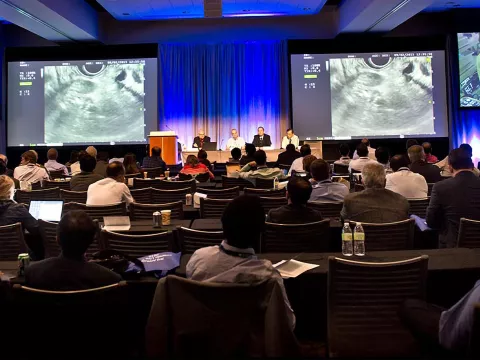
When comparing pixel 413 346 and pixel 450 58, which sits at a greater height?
pixel 450 58

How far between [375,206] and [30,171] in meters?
5.72

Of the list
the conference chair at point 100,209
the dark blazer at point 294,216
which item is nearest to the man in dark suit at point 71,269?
the dark blazer at point 294,216

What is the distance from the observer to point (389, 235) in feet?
11.4

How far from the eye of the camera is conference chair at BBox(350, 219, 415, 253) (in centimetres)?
344

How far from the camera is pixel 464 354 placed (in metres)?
1.81

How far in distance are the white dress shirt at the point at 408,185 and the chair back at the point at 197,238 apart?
257cm

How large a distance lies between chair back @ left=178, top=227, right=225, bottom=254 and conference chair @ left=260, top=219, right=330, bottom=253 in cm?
34

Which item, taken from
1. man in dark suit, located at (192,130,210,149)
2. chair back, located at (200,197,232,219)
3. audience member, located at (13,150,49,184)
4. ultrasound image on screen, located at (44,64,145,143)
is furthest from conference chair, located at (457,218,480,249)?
ultrasound image on screen, located at (44,64,145,143)

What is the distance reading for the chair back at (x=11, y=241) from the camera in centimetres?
364

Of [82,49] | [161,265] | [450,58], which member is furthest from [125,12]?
[161,265]

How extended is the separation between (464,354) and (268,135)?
36.8ft

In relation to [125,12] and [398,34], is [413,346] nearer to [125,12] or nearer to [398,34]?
[125,12]

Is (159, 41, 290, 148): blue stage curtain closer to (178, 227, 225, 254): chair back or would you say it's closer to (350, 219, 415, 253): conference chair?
(350, 219, 415, 253): conference chair

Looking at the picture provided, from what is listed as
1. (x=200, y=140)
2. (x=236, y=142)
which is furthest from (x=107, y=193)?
(x=236, y=142)
